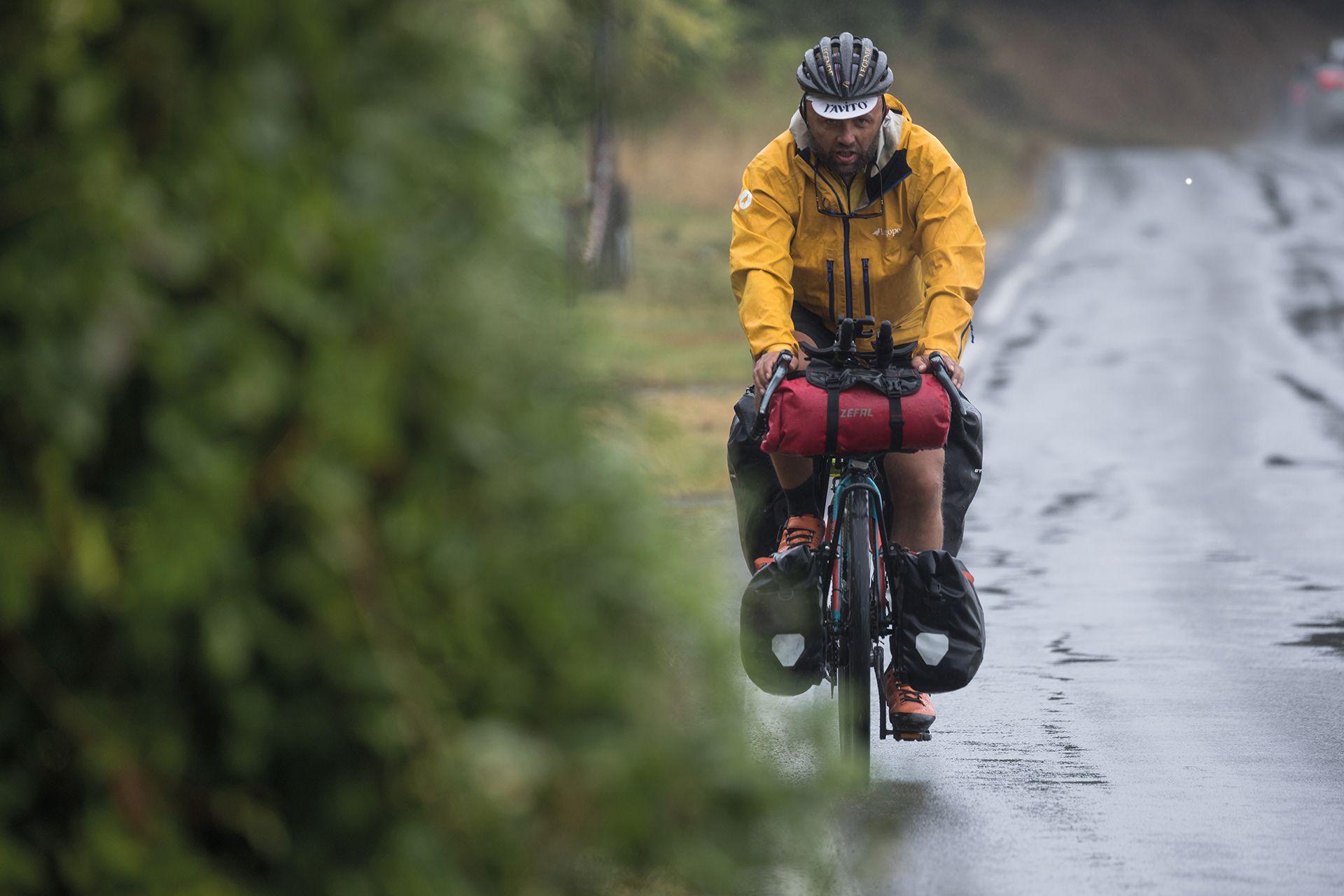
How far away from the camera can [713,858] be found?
2564mm

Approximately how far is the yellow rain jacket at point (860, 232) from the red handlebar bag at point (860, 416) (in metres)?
0.23

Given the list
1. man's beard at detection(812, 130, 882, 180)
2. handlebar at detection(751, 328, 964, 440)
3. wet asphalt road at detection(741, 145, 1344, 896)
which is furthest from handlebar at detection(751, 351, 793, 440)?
wet asphalt road at detection(741, 145, 1344, 896)

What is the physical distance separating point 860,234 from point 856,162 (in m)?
0.29

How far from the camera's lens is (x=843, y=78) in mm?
6039

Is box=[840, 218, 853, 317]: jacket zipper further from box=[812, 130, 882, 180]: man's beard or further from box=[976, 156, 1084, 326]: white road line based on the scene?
box=[976, 156, 1084, 326]: white road line

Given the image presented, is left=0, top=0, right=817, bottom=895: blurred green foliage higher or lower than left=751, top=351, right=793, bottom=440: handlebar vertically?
lower

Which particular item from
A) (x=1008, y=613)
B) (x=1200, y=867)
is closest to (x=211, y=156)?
(x=1200, y=867)

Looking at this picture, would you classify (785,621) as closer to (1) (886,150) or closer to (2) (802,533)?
(2) (802,533)

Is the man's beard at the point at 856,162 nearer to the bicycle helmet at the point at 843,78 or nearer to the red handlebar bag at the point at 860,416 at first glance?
the bicycle helmet at the point at 843,78

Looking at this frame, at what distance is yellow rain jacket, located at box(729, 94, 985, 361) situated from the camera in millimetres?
6180

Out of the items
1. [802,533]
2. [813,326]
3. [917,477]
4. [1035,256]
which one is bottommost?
[802,533]

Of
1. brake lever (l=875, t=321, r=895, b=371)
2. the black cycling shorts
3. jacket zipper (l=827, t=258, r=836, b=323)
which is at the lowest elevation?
brake lever (l=875, t=321, r=895, b=371)

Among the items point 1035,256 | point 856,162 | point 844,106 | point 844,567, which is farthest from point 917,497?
point 1035,256

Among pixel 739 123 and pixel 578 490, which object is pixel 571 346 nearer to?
pixel 578 490
